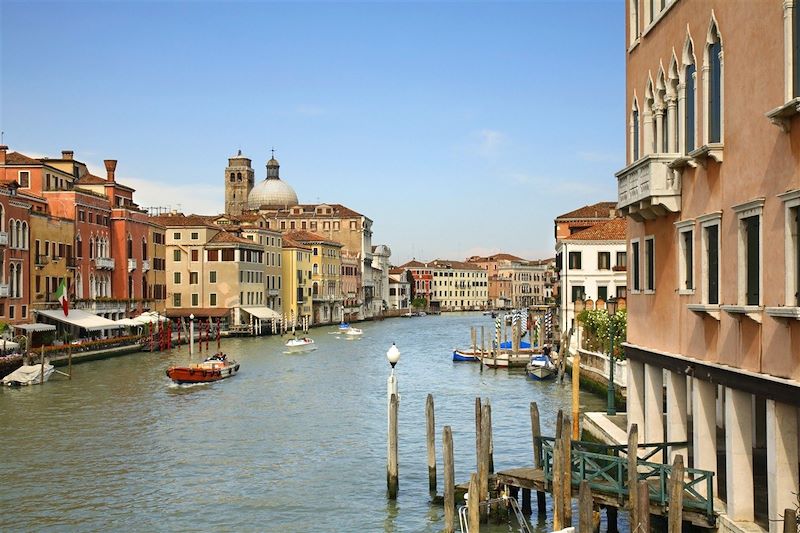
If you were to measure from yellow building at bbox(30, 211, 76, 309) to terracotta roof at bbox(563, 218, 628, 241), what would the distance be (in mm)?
20251

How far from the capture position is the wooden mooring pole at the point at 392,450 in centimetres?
1345

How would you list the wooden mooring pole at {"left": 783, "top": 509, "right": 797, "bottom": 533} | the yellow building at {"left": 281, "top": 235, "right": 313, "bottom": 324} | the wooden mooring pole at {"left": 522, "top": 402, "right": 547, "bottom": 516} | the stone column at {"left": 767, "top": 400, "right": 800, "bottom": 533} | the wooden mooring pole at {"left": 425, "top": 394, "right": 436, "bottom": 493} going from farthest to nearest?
the yellow building at {"left": 281, "top": 235, "right": 313, "bottom": 324}
the wooden mooring pole at {"left": 425, "top": 394, "right": 436, "bottom": 493}
the wooden mooring pole at {"left": 522, "top": 402, "right": 547, "bottom": 516}
the stone column at {"left": 767, "top": 400, "right": 800, "bottom": 533}
the wooden mooring pole at {"left": 783, "top": 509, "right": 797, "bottom": 533}

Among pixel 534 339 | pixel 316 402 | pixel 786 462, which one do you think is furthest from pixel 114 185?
pixel 786 462

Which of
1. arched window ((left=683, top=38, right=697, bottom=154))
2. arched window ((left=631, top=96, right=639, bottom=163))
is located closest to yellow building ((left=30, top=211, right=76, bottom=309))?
arched window ((left=631, top=96, right=639, bottom=163))

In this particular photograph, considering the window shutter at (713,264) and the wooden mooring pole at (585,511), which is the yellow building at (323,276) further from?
the wooden mooring pole at (585,511)

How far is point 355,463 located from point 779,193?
427 inches

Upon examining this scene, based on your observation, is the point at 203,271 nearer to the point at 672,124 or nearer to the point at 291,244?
the point at 291,244

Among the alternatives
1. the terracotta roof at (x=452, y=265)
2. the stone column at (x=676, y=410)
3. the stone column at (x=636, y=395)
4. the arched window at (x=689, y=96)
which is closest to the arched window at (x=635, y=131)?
the arched window at (x=689, y=96)

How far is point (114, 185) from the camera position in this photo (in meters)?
48.5

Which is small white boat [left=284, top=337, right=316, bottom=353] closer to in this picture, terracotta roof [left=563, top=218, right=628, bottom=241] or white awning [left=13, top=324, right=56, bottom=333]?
white awning [left=13, top=324, right=56, bottom=333]

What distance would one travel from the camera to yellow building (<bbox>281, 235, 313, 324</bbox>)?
71.2 meters

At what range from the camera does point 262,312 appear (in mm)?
61219

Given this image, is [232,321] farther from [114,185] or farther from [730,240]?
[730,240]

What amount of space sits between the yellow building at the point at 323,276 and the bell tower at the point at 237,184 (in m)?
26.1
